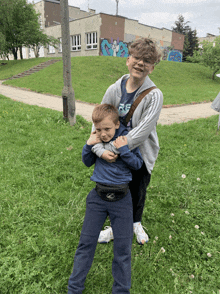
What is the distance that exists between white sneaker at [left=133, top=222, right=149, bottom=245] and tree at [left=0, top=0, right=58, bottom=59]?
94.8 ft

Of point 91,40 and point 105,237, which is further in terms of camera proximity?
point 91,40

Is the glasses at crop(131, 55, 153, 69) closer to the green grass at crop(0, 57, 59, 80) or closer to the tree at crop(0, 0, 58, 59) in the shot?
the green grass at crop(0, 57, 59, 80)

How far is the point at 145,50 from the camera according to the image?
1.78m

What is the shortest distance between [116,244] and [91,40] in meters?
30.4

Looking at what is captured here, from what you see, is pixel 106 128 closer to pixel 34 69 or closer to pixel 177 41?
pixel 34 69

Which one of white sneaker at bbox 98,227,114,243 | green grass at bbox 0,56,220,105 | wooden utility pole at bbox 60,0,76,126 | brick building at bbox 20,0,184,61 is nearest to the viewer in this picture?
white sneaker at bbox 98,227,114,243

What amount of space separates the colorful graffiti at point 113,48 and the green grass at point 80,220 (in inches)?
1003

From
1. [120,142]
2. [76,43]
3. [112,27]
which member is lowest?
[120,142]

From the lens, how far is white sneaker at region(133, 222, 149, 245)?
Answer: 8.46 ft

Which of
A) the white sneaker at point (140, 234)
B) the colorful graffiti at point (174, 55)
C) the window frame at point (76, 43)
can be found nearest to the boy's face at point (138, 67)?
the white sneaker at point (140, 234)

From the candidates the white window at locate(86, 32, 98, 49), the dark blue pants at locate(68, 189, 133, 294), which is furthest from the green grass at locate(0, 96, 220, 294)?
the white window at locate(86, 32, 98, 49)

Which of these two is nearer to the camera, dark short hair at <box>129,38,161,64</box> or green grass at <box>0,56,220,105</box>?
dark short hair at <box>129,38,161,64</box>

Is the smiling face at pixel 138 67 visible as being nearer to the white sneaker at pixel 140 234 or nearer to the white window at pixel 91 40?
the white sneaker at pixel 140 234

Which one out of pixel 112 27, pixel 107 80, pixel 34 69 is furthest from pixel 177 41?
pixel 34 69
